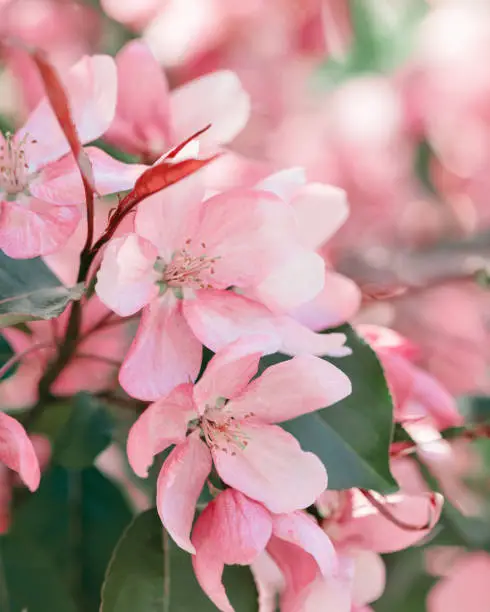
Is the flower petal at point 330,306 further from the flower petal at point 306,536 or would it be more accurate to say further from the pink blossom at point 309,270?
the flower petal at point 306,536

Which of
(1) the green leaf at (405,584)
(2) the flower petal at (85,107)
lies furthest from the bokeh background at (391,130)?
(2) the flower petal at (85,107)

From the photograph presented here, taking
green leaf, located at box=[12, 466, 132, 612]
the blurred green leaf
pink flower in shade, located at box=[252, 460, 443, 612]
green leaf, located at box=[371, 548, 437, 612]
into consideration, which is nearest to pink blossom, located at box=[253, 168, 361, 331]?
pink flower in shade, located at box=[252, 460, 443, 612]

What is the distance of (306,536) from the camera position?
1.15 feet

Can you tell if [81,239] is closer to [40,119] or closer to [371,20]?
[40,119]

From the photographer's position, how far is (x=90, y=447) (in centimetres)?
47

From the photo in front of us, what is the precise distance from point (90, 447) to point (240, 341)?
179 millimetres

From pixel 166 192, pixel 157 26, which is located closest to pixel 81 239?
pixel 166 192

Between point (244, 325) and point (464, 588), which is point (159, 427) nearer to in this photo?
point (244, 325)

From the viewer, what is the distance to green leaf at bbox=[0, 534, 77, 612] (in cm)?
48

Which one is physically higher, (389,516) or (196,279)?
(196,279)

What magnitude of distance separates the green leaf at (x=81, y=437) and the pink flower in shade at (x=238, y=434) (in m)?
0.11

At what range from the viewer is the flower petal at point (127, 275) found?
0.33m

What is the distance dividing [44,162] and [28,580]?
0.28 m

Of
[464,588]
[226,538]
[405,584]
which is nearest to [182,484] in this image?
[226,538]
